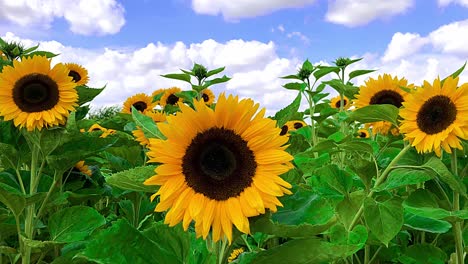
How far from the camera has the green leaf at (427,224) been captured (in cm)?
176

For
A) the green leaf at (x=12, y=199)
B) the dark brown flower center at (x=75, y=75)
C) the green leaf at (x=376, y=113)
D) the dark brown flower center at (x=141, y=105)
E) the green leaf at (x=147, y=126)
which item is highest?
the dark brown flower center at (x=75, y=75)

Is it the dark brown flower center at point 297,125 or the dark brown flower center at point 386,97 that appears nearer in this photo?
the dark brown flower center at point 386,97

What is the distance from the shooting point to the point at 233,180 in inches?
43.4

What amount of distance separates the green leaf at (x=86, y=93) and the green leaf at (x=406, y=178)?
49.2 inches

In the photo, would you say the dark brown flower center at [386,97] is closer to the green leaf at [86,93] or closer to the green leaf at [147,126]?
the green leaf at [86,93]

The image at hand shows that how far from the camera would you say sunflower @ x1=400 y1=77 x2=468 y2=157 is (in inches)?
69.3

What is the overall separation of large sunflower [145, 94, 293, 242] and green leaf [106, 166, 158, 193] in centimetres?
5

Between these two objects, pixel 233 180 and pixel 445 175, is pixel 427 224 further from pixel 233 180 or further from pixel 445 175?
pixel 233 180

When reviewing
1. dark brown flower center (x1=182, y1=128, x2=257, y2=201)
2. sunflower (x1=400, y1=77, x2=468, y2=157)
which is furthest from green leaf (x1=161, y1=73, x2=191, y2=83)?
dark brown flower center (x1=182, y1=128, x2=257, y2=201)

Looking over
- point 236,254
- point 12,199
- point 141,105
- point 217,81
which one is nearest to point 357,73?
point 217,81

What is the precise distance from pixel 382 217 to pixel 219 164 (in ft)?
2.25

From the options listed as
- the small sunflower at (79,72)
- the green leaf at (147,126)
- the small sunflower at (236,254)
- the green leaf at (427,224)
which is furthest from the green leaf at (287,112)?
the small sunflower at (79,72)

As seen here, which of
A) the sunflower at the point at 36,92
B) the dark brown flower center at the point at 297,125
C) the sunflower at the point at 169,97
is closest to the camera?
the sunflower at the point at 36,92

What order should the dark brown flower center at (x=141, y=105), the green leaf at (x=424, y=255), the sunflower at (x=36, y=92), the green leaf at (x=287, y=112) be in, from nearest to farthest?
1. the green leaf at (x=287, y=112)
2. the green leaf at (x=424, y=255)
3. the sunflower at (x=36, y=92)
4. the dark brown flower center at (x=141, y=105)
